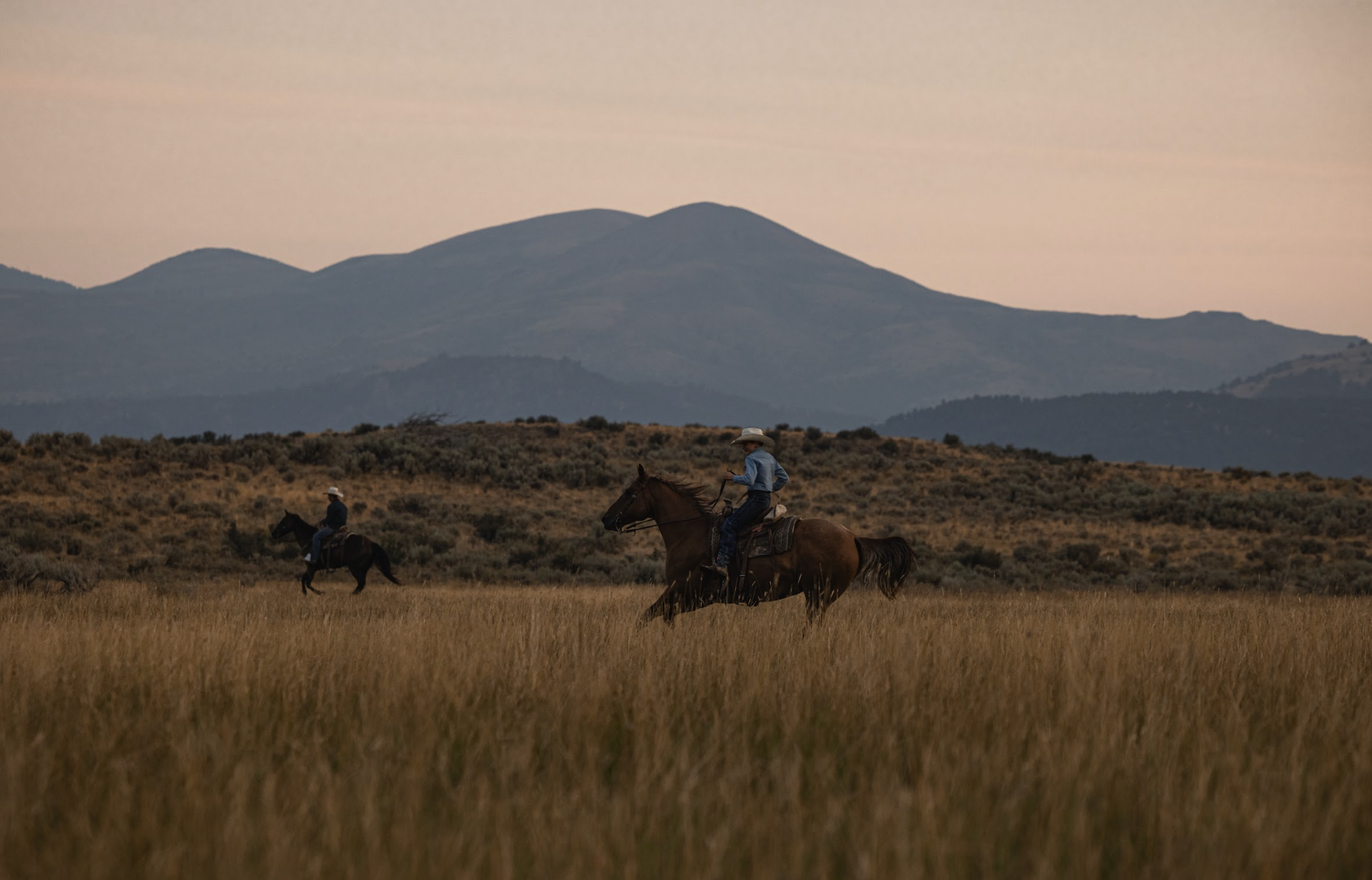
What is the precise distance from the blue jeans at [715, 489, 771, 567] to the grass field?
244 centimetres

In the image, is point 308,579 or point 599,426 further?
point 599,426

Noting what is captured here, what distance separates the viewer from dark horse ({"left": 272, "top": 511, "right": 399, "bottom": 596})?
22.4 metres

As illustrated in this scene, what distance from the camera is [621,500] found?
1441cm

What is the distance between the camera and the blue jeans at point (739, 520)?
1366 centimetres

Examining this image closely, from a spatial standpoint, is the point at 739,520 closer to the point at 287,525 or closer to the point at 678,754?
the point at 678,754

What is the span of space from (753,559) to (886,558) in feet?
6.01

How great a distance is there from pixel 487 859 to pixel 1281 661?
24.8 feet

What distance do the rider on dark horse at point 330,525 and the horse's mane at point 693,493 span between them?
9654 millimetres

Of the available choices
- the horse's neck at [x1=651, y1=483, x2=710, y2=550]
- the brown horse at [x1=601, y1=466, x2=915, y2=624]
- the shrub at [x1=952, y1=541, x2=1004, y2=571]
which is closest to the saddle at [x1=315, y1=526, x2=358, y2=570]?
the brown horse at [x1=601, y1=466, x2=915, y2=624]

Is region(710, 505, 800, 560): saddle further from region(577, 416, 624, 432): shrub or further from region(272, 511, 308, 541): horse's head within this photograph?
region(577, 416, 624, 432): shrub

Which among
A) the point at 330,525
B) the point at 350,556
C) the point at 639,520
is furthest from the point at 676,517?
the point at 330,525

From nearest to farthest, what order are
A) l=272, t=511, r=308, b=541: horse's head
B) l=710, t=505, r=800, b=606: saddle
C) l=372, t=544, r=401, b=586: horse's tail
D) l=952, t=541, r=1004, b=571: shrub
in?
l=710, t=505, r=800, b=606: saddle < l=372, t=544, r=401, b=586: horse's tail < l=272, t=511, r=308, b=541: horse's head < l=952, t=541, r=1004, b=571: shrub

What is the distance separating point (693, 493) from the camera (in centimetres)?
1445

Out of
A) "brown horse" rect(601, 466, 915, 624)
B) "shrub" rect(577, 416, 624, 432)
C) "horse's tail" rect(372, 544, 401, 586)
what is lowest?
"horse's tail" rect(372, 544, 401, 586)
